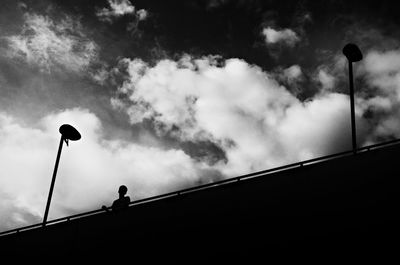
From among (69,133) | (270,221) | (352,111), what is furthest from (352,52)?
→ (69,133)

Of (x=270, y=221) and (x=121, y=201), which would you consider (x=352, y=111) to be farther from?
(x=121, y=201)

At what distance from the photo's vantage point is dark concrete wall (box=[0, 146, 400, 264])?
5.43 m

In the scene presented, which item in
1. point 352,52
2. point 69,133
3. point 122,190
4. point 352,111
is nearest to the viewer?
point 352,111

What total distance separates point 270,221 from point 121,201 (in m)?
4.16

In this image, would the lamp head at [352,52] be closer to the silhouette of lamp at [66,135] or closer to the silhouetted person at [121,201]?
the silhouetted person at [121,201]

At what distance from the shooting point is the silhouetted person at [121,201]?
868 centimetres

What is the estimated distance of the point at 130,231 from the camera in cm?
805

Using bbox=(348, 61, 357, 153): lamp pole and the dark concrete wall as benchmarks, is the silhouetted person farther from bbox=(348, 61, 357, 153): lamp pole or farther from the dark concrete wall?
bbox=(348, 61, 357, 153): lamp pole

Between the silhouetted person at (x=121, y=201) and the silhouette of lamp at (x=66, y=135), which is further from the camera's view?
the silhouette of lamp at (x=66, y=135)

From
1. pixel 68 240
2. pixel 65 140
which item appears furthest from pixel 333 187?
pixel 65 140

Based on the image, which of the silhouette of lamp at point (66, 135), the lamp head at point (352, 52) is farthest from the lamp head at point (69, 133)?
the lamp head at point (352, 52)

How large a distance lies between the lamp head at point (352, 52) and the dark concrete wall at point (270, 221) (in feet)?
13.6

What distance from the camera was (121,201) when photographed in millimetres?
8812

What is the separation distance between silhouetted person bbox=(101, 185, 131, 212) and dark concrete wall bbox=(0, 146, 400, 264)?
0.68ft
